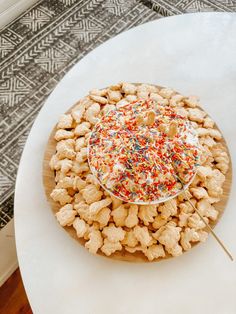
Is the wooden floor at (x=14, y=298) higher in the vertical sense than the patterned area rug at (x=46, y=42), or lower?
lower

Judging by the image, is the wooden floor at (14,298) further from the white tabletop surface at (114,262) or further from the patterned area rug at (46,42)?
the white tabletop surface at (114,262)

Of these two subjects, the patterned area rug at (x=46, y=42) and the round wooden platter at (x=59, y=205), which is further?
the patterned area rug at (x=46, y=42)

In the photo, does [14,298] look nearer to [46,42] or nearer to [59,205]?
[59,205]

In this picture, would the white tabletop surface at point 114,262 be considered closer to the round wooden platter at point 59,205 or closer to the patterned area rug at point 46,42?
the round wooden platter at point 59,205

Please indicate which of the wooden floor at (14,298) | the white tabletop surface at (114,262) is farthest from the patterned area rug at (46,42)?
the wooden floor at (14,298)

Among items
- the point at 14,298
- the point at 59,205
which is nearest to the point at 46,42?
the point at 59,205

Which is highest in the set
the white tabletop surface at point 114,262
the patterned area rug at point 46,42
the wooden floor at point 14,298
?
the patterned area rug at point 46,42
